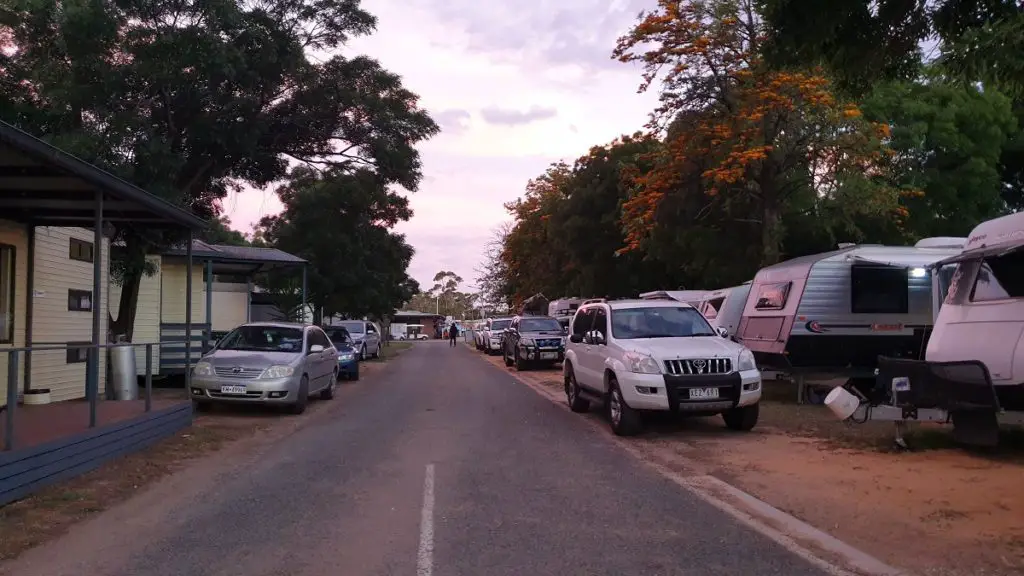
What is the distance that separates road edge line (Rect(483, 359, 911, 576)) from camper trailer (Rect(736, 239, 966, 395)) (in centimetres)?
635

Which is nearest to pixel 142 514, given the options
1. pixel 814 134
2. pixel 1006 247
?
pixel 1006 247

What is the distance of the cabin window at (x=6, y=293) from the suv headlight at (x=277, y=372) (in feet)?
12.3

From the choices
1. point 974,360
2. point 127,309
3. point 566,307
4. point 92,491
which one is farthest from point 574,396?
point 566,307

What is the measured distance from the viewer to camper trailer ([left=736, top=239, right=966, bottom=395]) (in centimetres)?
1459

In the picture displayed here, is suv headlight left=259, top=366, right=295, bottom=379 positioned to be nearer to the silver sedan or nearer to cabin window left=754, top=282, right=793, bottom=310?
the silver sedan

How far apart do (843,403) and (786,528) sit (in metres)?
3.42

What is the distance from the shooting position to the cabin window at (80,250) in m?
14.6

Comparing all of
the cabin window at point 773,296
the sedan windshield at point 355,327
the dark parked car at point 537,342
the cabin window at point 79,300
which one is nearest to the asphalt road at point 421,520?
the cabin window at point 773,296

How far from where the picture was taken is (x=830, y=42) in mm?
7797

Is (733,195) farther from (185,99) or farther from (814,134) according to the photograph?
(185,99)

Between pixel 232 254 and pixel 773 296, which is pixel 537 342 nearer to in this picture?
pixel 232 254

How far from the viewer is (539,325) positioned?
91.6 feet

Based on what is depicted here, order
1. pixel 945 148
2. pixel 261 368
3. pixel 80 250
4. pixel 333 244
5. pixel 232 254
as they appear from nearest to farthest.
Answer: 1. pixel 261 368
2. pixel 80 250
3. pixel 232 254
4. pixel 945 148
5. pixel 333 244

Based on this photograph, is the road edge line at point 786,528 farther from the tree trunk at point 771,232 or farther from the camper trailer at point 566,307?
the camper trailer at point 566,307
